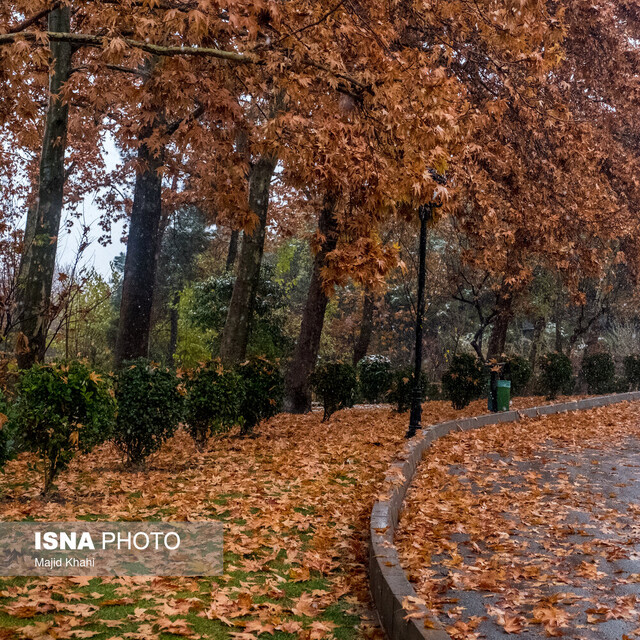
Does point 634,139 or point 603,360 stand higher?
point 634,139

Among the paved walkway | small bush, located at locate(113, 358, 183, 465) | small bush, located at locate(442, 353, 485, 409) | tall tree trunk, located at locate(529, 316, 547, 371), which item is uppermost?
tall tree trunk, located at locate(529, 316, 547, 371)

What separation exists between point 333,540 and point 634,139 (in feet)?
70.1

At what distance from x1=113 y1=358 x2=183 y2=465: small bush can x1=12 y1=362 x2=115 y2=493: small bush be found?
1.31 metres

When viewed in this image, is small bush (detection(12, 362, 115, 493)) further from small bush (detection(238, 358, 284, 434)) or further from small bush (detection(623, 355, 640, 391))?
small bush (detection(623, 355, 640, 391))

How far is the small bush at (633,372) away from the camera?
28081mm

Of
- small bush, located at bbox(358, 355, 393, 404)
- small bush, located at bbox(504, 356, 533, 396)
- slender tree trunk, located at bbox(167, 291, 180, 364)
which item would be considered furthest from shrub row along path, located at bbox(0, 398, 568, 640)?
slender tree trunk, located at bbox(167, 291, 180, 364)

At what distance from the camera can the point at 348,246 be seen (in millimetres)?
10039

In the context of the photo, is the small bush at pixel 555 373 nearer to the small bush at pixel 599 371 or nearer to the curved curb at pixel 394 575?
the small bush at pixel 599 371

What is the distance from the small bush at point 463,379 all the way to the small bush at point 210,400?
965 cm

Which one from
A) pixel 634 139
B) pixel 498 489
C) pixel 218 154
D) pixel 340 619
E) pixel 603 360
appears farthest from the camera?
pixel 603 360

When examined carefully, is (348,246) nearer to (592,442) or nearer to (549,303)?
(592,442)

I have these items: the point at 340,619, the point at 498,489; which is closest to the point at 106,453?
the point at 498,489

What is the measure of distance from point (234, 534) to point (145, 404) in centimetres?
318

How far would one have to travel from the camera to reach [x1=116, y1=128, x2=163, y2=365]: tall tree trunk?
15.4 m
